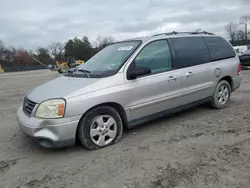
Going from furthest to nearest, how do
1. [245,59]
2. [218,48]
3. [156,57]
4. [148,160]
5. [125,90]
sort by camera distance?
[245,59]
[218,48]
[156,57]
[125,90]
[148,160]

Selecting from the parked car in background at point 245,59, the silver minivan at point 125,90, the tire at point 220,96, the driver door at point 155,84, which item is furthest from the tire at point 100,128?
the parked car in background at point 245,59

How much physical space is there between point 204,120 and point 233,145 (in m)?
1.31

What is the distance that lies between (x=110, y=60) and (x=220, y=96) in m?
2.85

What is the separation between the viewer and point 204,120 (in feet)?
16.5

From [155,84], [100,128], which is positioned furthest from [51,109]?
[155,84]

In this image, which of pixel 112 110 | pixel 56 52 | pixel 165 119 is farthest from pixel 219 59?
pixel 56 52

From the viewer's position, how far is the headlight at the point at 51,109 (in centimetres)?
351

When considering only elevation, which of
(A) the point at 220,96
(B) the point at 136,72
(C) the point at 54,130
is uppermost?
(B) the point at 136,72

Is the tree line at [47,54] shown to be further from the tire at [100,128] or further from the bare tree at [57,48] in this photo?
the tire at [100,128]

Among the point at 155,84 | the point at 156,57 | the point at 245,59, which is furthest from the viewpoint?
the point at 245,59

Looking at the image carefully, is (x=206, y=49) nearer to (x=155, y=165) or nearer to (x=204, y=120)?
(x=204, y=120)

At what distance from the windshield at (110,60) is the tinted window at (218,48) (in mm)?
1978

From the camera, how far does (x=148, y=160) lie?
11.2 ft

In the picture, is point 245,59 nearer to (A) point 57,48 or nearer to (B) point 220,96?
(B) point 220,96
